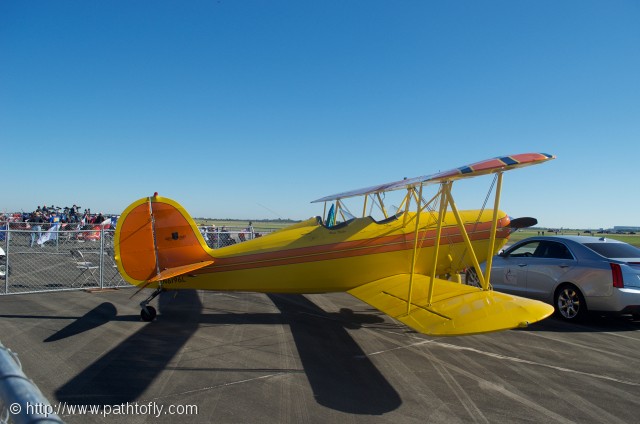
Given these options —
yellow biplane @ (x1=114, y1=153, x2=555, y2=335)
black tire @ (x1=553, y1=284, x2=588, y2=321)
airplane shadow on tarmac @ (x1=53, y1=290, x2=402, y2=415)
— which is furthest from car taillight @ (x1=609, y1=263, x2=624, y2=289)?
airplane shadow on tarmac @ (x1=53, y1=290, x2=402, y2=415)

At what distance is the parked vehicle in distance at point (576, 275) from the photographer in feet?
22.9

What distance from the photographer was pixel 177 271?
22.8ft

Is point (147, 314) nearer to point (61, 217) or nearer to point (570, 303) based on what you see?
point (570, 303)

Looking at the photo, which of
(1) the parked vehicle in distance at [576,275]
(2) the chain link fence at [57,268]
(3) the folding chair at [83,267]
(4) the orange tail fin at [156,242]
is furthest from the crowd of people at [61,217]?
(1) the parked vehicle in distance at [576,275]

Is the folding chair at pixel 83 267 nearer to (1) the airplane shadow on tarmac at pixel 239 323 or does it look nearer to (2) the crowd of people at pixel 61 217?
(1) the airplane shadow on tarmac at pixel 239 323

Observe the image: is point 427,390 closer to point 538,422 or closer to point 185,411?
point 538,422

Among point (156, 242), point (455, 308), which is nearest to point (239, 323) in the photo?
point (156, 242)

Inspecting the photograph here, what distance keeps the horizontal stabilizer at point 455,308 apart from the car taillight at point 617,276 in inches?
116

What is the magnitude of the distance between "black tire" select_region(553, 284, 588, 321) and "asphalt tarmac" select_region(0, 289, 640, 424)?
0.84 ft

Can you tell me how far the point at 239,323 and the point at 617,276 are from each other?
6.50 meters

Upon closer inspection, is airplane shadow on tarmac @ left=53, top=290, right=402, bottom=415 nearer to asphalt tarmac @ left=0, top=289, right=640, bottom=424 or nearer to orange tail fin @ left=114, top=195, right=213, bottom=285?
asphalt tarmac @ left=0, top=289, right=640, bottom=424

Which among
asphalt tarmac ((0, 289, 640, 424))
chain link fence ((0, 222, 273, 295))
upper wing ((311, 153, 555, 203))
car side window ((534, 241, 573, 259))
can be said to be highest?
upper wing ((311, 153, 555, 203))

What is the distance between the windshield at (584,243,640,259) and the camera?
745cm

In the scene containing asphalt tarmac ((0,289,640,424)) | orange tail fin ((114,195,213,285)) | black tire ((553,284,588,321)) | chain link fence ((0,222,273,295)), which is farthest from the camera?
chain link fence ((0,222,273,295))
